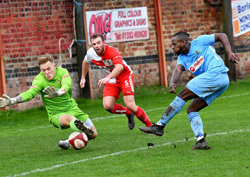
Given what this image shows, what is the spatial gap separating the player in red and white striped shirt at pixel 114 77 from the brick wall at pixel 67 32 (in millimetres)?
5031

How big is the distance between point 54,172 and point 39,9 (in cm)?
923

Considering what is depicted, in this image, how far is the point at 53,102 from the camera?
9.66 metres

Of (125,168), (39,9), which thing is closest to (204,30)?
(39,9)

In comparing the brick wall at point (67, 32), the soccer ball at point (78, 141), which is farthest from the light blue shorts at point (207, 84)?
the brick wall at point (67, 32)

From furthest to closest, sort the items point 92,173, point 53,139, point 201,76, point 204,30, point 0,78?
point 204,30 < point 0,78 < point 53,139 < point 201,76 < point 92,173

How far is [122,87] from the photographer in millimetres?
10836

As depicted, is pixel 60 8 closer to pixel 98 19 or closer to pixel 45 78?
pixel 98 19

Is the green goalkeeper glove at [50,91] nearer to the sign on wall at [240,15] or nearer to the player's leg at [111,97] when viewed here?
the player's leg at [111,97]

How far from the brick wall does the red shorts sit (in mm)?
5289

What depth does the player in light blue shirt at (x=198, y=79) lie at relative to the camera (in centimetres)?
827

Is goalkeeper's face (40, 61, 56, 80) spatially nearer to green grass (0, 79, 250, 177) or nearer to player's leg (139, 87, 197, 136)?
green grass (0, 79, 250, 177)

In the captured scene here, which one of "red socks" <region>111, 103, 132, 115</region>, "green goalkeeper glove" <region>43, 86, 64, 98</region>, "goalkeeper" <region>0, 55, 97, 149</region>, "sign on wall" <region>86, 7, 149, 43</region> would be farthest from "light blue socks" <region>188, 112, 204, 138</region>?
"sign on wall" <region>86, 7, 149, 43</region>

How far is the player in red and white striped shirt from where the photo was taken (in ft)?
33.5

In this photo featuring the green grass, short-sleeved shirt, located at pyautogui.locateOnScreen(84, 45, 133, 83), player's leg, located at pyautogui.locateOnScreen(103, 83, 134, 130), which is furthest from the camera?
player's leg, located at pyautogui.locateOnScreen(103, 83, 134, 130)
